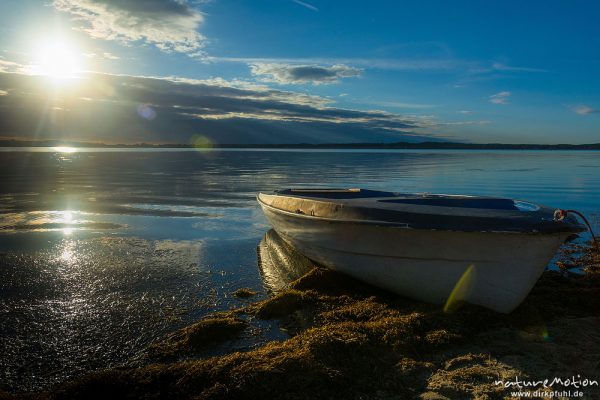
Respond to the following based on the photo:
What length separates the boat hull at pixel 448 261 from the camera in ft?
18.5

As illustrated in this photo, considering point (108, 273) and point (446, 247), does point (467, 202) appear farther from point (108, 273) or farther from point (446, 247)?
point (108, 273)

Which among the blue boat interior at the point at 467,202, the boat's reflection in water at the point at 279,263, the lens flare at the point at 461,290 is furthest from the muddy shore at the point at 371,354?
the blue boat interior at the point at 467,202

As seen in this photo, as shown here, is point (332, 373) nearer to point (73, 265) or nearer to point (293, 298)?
point (293, 298)

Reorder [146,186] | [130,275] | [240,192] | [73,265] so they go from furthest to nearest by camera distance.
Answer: [146,186], [240,192], [73,265], [130,275]

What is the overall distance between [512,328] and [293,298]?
3234 mm

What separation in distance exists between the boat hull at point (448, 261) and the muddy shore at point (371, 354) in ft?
0.90

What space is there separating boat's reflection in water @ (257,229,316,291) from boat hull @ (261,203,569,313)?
62.3 inches

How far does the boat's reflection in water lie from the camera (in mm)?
8305

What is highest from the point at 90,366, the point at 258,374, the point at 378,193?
the point at 378,193

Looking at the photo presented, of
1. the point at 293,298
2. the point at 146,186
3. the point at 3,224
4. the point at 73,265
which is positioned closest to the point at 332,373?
Answer: the point at 293,298

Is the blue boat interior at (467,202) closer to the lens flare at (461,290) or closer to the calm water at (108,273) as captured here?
the lens flare at (461,290)

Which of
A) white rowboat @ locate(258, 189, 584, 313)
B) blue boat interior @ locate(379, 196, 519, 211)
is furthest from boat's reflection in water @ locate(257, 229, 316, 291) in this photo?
blue boat interior @ locate(379, 196, 519, 211)

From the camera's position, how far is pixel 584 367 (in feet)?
14.7

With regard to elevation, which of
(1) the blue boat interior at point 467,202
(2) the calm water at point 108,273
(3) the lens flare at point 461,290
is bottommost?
(2) the calm water at point 108,273
